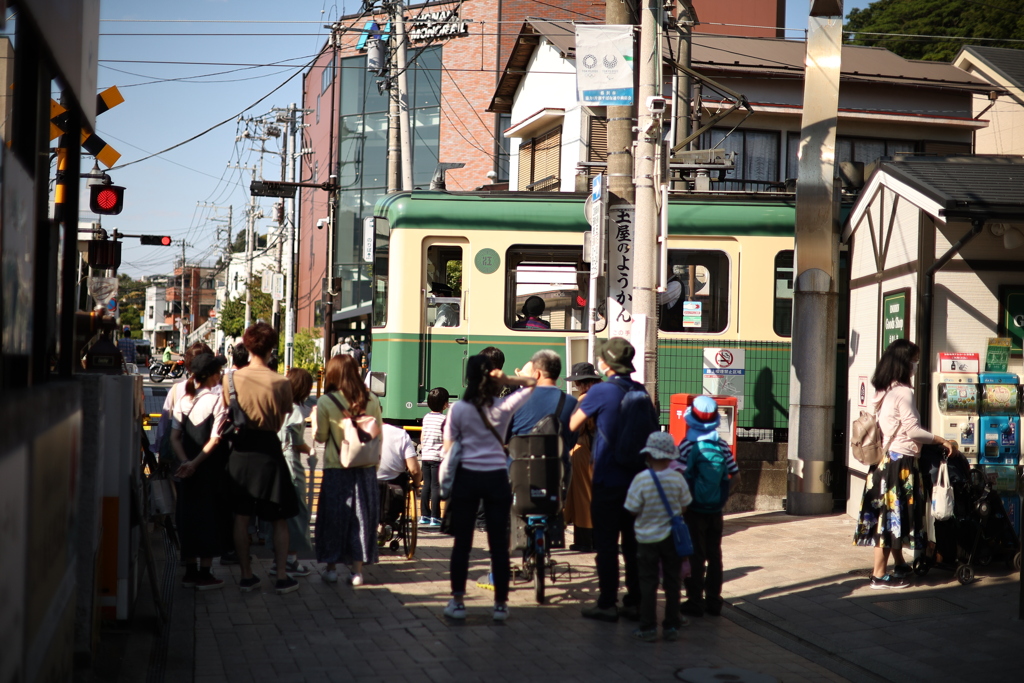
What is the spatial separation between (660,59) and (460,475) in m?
4.88

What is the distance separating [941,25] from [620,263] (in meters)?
29.1

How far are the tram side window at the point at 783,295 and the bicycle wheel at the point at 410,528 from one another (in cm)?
524

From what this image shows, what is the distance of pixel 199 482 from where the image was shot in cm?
724

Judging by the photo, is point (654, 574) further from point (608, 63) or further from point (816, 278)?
point (816, 278)

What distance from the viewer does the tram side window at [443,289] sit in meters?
12.0

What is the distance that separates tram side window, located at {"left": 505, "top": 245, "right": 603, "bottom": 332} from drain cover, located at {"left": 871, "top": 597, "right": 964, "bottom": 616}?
17.4ft

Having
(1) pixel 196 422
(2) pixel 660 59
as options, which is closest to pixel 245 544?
(1) pixel 196 422

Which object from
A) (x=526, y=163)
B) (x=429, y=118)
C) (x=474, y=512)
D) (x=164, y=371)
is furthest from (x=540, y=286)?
(x=164, y=371)

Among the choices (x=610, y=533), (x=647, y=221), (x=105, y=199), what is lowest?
(x=610, y=533)

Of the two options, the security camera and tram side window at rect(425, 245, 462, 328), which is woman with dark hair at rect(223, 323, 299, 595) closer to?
the security camera

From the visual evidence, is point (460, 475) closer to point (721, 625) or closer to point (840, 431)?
point (721, 625)

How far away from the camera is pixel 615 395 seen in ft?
21.9

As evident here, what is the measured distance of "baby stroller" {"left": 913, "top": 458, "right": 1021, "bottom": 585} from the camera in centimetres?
789

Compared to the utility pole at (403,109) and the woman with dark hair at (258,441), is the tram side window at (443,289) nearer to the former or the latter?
the woman with dark hair at (258,441)
